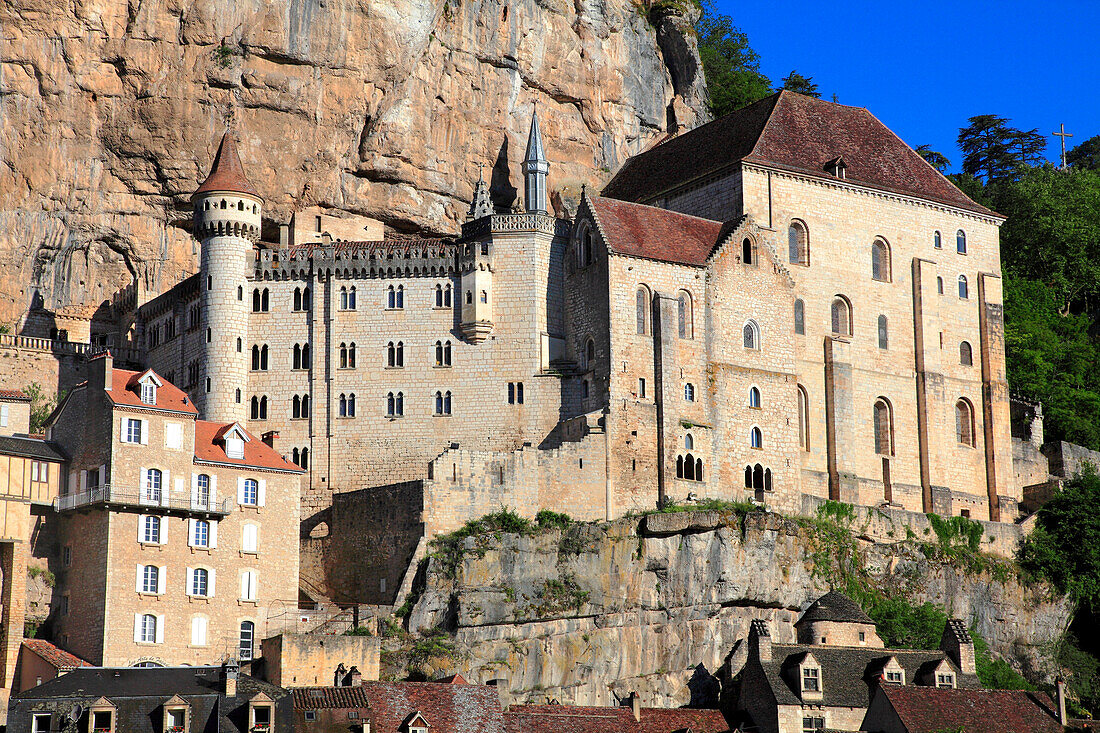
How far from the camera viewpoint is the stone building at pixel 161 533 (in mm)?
63250

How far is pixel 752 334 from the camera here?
78.2 m

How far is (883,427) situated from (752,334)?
34.3 feet

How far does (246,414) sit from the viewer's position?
76562 mm

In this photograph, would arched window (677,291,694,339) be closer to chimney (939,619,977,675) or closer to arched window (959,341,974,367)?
chimney (939,619,977,675)

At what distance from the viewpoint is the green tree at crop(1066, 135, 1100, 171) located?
5586 inches

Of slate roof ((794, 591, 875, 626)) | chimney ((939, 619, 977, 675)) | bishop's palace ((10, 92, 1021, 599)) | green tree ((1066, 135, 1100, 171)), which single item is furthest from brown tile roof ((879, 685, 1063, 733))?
green tree ((1066, 135, 1100, 171))

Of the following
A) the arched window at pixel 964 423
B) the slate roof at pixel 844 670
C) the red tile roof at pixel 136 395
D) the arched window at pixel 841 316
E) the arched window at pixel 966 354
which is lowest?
the slate roof at pixel 844 670

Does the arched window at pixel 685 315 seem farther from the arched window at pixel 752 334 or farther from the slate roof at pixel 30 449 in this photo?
the slate roof at pixel 30 449

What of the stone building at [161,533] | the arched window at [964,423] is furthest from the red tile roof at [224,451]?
the arched window at [964,423]

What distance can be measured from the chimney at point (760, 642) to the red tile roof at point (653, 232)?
700 inches

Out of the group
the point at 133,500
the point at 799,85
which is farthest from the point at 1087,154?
the point at 133,500

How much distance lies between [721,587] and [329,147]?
2878 centimetres

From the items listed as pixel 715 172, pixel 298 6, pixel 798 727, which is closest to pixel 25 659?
pixel 798 727

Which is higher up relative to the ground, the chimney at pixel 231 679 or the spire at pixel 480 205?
the spire at pixel 480 205
